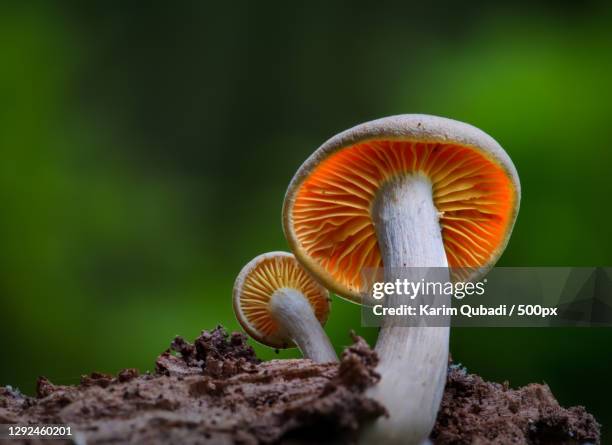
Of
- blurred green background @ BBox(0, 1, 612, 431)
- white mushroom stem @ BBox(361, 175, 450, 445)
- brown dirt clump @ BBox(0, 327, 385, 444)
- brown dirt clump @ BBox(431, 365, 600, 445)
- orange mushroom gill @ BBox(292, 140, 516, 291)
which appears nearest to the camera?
brown dirt clump @ BBox(0, 327, 385, 444)

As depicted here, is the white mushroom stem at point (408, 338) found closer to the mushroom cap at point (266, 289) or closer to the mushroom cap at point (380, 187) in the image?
the mushroom cap at point (380, 187)

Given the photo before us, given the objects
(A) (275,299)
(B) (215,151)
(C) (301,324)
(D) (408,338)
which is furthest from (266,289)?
(B) (215,151)

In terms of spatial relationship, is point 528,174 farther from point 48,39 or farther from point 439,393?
point 48,39

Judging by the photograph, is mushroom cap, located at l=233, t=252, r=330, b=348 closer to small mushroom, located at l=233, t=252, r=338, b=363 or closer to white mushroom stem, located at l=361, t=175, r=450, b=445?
small mushroom, located at l=233, t=252, r=338, b=363

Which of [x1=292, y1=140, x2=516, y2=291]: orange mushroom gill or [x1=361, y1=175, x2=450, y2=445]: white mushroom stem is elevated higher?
[x1=292, y1=140, x2=516, y2=291]: orange mushroom gill

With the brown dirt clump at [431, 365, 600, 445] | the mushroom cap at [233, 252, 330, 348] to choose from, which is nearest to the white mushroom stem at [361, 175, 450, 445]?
the brown dirt clump at [431, 365, 600, 445]

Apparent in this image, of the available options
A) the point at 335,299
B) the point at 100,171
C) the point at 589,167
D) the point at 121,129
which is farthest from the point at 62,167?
the point at 589,167
